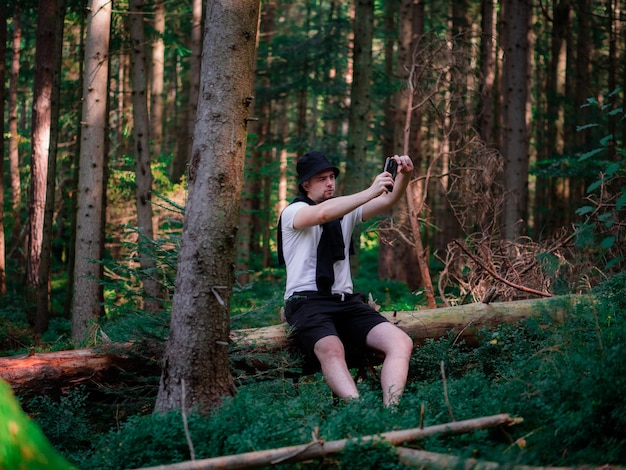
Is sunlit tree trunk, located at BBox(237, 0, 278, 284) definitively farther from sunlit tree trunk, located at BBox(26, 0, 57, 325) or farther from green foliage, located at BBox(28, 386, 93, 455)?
green foliage, located at BBox(28, 386, 93, 455)

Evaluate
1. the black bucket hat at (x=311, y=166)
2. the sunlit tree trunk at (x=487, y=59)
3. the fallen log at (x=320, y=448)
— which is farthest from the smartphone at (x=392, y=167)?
the sunlit tree trunk at (x=487, y=59)

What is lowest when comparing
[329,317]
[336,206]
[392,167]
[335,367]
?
[335,367]

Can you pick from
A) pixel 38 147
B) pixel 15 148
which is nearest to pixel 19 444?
pixel 38 147

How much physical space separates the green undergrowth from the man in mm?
376

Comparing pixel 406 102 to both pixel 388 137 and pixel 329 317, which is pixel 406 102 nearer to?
pixel 388 137

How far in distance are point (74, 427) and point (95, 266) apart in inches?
202

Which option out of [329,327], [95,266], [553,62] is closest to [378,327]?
[329,327]

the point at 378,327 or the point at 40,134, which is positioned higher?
the point at 40,134

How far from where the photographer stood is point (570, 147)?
18.1 m

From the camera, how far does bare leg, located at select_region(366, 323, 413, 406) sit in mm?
5109

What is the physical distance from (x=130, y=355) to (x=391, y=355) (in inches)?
87.5

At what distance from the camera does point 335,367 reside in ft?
17.3

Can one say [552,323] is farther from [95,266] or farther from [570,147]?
[570,147]

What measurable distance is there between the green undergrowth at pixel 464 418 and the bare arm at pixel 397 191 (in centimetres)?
162
